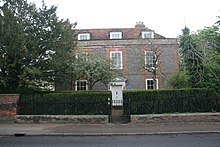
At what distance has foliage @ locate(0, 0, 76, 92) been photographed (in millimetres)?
17281

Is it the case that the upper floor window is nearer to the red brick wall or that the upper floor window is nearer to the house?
the house

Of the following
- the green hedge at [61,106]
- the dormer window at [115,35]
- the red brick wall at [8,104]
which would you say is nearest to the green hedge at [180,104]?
the green hedge at [61,106]

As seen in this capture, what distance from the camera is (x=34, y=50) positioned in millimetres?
17875

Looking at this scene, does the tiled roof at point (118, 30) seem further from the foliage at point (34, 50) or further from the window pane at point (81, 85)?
the foliage at point (34, 50)

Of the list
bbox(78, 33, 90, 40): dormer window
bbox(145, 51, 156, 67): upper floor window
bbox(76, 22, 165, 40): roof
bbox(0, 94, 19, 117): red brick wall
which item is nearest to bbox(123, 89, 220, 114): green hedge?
bbox(0, 94, 19, 117): red brick wall

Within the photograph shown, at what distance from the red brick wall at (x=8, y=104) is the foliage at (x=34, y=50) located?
878 mm

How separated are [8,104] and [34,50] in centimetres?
371

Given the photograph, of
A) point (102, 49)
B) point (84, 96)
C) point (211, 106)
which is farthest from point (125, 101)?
point (102, 49)

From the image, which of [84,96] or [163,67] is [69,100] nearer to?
[84,96]

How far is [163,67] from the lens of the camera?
3278 centimetres

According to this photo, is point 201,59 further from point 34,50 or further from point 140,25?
point 140,25

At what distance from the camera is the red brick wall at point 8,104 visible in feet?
56.0

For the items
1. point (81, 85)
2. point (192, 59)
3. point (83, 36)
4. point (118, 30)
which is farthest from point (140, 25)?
point (192, 59)

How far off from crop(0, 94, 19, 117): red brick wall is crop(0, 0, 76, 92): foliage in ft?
2.88
